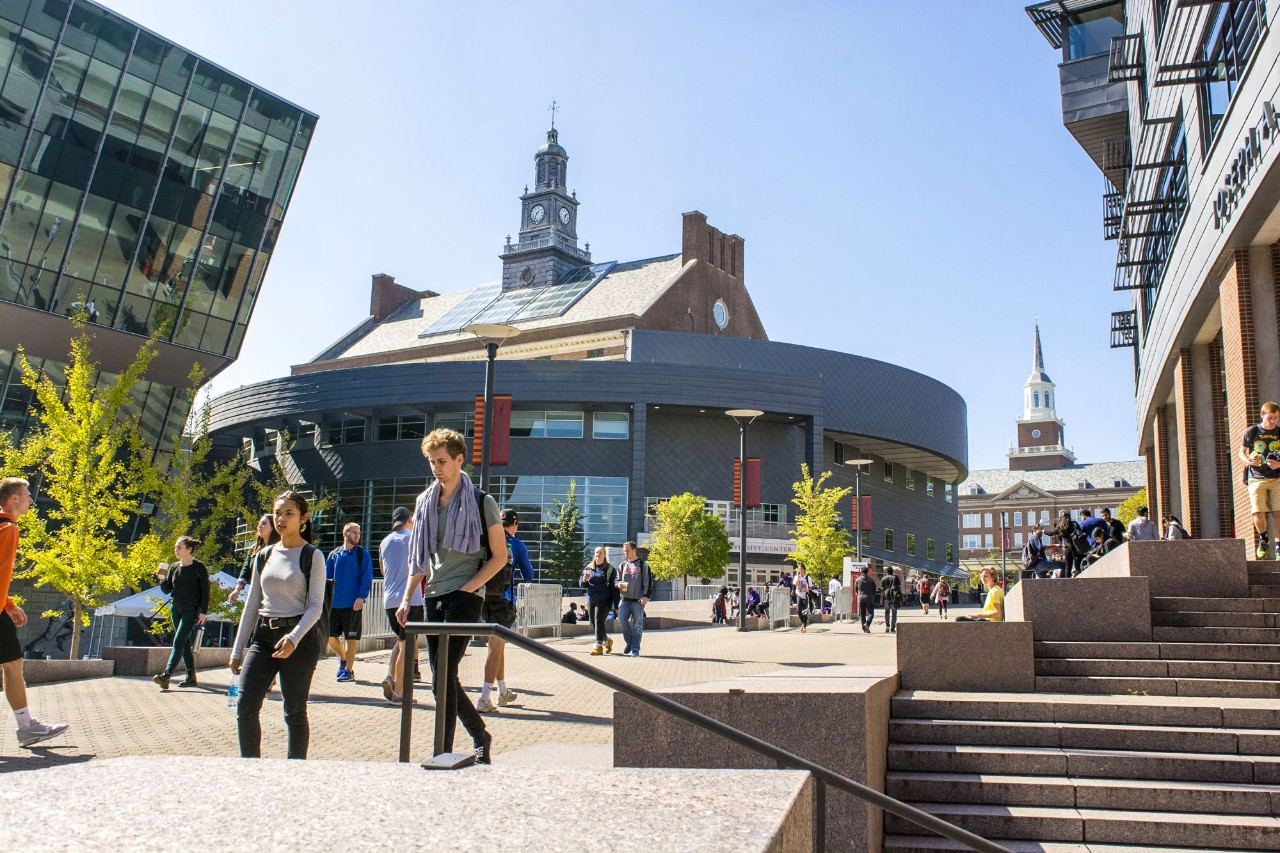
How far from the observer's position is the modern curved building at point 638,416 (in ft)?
187

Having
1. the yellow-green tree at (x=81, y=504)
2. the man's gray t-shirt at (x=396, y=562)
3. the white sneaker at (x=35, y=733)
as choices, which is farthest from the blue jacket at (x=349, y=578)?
the yellow-green tree at (x=81, y=504)

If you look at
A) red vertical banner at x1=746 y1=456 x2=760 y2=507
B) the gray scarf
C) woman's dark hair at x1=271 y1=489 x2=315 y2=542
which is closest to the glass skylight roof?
red vertical banner at x1=746 y1=456 x2=760 y2=507

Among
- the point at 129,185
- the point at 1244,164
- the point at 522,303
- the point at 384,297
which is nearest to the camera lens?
the point at 1244,164

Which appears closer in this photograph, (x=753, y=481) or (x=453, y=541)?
(x=453, y=541)

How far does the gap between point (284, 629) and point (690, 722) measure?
3207 mm

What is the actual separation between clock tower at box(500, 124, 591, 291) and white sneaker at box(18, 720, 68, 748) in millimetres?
81218

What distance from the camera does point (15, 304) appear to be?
30531mm

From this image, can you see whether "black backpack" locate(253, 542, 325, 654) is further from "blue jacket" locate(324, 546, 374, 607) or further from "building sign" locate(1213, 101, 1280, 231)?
"building sign" locate(1213, 101, 1280, 231)

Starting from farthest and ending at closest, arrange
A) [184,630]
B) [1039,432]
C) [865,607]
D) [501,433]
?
1. [1039,432]
2. [501,433]
3. [865,607]
4. [184,630]

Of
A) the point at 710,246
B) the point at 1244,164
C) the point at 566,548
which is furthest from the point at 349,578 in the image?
the point at 710,246

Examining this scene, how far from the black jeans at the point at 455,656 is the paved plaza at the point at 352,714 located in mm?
515

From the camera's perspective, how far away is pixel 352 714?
10055 millimetres

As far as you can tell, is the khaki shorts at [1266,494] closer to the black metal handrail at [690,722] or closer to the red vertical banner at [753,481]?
the black metal handrail at [690,722]

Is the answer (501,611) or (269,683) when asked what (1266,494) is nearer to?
(501,611)
